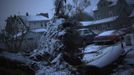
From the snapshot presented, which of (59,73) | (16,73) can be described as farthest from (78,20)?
(16,73)

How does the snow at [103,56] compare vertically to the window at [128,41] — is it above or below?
below

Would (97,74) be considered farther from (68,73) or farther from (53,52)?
(53,52)

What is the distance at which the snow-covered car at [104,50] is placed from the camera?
9.14 feet

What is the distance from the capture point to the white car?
279cm

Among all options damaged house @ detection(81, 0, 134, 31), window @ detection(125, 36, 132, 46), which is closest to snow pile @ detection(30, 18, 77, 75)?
damaged house @ detection(81, 0, 134, 31)

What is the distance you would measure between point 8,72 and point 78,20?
106 centimetres

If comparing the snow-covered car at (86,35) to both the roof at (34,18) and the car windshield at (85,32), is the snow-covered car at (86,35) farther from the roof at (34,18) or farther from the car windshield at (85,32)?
the roof at (34,18)

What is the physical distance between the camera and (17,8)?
3.03 meters

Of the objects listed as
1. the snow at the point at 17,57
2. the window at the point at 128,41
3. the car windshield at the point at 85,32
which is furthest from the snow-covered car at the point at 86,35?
the snow at the point at 17,57

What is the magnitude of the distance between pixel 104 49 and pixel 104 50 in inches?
0.5

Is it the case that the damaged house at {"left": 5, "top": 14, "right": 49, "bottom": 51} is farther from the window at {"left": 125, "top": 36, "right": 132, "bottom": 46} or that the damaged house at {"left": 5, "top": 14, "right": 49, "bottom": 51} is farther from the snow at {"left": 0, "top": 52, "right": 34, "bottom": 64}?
the window at {"left": 125, "top": 36, "right": 132, "bottom": 46}

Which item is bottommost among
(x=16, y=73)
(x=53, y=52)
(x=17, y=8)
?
(x=16, y=73)

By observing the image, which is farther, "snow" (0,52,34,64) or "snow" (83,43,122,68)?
"snow" (0,52,34,64)

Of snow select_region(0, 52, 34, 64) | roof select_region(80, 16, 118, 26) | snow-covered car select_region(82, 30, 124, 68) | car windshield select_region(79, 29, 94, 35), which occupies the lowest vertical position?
snow select_region(0, 52, 34, 64)
